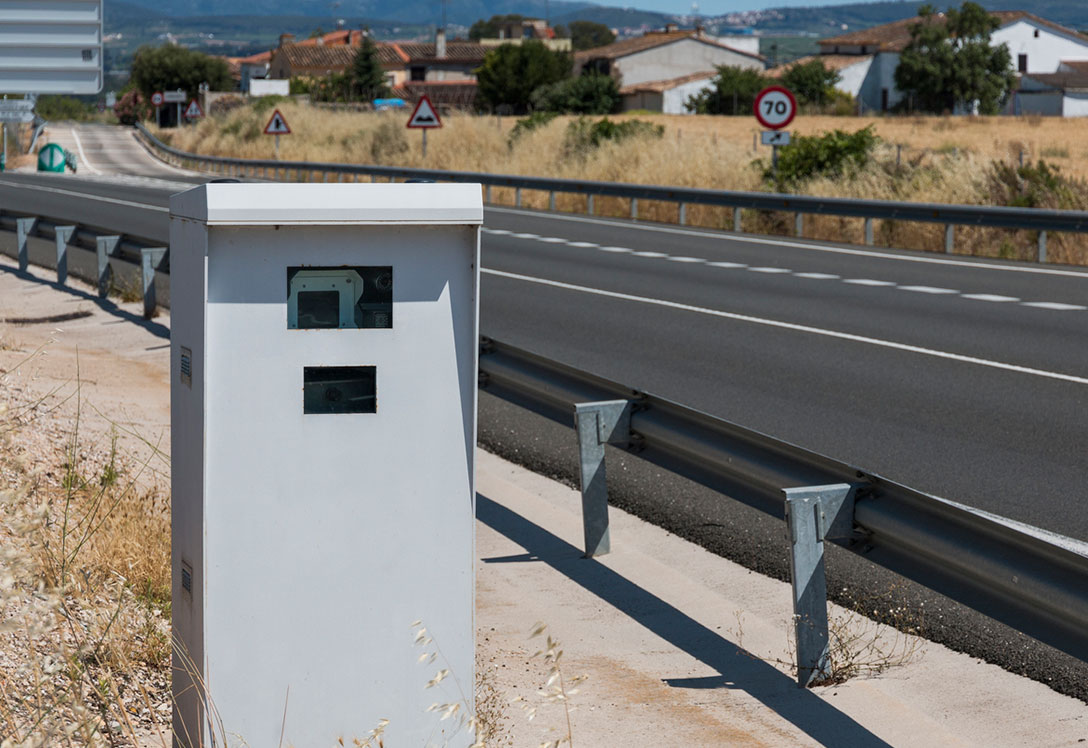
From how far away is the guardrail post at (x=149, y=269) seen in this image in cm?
1222

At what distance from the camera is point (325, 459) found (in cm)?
333

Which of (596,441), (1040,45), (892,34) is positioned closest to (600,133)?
(596,441)

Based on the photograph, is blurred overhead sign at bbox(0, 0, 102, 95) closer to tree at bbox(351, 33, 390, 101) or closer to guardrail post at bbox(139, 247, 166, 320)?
guardrail post at bbox(139, 247, 166, 320)

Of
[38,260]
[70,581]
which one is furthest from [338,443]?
[38,260]

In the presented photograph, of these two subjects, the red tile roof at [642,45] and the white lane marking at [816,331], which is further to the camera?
the red tile roof at [642,45]

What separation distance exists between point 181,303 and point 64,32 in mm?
4565

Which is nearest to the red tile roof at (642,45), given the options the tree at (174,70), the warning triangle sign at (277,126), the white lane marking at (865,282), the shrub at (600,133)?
the tree at (174,70)

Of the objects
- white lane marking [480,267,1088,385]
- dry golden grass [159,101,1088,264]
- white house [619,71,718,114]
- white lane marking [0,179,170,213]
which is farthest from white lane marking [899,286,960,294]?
white house [619,71,718,114]

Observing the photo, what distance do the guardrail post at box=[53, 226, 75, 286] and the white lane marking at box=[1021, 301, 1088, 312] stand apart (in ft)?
31.6

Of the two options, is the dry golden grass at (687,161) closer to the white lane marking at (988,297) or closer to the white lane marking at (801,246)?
the white lane marking at (801,246)

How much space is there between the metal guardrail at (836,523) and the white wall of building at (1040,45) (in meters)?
144

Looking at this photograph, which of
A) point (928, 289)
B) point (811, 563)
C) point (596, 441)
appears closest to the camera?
A: point (811, 563)

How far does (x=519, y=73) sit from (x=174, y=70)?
146 feet

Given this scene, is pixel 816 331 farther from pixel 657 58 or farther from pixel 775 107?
pixel 657 58
